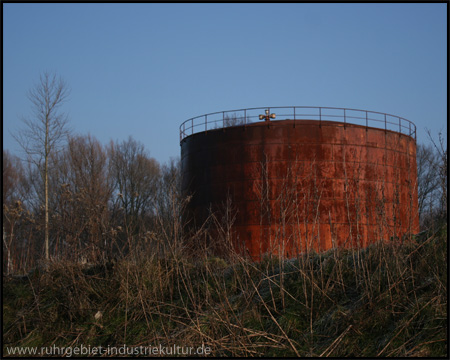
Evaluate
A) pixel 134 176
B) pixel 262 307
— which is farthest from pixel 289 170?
pixel 134 176

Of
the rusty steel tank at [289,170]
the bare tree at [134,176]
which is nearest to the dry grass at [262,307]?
the rusty steel tank at [289,170]

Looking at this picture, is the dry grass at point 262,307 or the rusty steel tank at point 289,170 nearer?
the dry grass at point 262,307

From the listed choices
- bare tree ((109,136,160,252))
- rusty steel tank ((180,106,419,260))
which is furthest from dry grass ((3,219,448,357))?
bare tree ((109,136,160,252))

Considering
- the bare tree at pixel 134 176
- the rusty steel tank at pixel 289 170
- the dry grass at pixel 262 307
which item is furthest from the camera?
the bare tree at pixel 134 176

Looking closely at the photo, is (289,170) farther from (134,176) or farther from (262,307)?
(134,176)

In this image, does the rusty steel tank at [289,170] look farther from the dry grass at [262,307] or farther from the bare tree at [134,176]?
the bare tree at [134,176]

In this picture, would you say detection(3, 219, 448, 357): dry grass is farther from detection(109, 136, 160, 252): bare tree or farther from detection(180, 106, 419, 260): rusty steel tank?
detection(109, 136, 160, 252): bare tree

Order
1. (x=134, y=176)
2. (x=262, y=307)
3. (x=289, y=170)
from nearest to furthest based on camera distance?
(x=262, y=307), (x=289, y=170), (x=134, y=176)

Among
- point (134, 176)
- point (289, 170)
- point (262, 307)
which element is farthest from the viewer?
point (134, 176)

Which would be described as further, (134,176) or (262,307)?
(134,176)

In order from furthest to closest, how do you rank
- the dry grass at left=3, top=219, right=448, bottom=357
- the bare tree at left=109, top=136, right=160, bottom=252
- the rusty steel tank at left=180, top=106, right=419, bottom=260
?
1. the bare tree at left=109, top=136, right=160, bottom=252
2. the rusty steel tank at left=180, top=106, right=419, bottom=260
3. the dry grass at left=3, top=219, right=448, bottom=357

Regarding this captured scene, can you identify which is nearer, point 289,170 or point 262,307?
point 262,307

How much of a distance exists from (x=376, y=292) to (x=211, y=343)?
2262 millimetres

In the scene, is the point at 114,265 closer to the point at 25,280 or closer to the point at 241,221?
the point at 25,280
